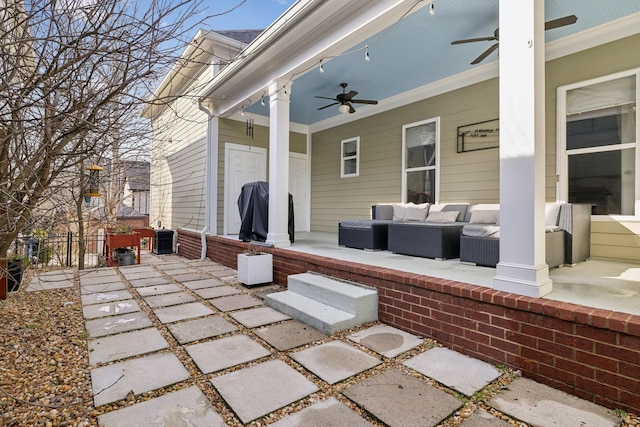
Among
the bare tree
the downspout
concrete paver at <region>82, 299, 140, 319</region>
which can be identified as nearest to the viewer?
the bare tree

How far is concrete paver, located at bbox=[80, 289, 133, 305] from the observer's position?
3.76 metres

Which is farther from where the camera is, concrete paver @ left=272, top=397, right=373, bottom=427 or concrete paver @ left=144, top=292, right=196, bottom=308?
concrete paver @ left=144, top=292, right=196, bottom=308

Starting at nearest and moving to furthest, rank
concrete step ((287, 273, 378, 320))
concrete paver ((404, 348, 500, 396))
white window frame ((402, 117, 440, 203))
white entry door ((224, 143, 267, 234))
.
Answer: concrete paver ((404, 348, 500, 396)) < concrete step ((287, 273, 378, 320)) < white window frame ((402, 117, 440, 203)) < white entry door ((224, 143, 267, 234))

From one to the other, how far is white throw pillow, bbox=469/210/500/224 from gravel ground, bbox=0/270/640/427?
7.86ft

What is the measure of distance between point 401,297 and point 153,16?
2.69m

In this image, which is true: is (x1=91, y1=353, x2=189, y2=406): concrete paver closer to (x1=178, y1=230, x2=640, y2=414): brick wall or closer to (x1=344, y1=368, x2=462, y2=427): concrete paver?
(x1=344, y1=368, x2=462, y2=427): concrete paver

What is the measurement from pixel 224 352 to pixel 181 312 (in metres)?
1.17

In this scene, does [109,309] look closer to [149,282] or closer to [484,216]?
[149,282]

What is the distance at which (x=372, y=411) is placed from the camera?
1768mm

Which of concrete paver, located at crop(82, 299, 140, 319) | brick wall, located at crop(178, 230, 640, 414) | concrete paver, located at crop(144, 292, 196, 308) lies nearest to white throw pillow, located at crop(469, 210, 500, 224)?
brick wall, located at crop(178, 230, 640, 414)

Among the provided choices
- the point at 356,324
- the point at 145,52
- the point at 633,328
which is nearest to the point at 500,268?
the point at 633,328

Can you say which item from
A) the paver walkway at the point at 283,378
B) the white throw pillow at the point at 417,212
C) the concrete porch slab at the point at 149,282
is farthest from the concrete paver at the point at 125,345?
the white throw pillow at the point at 417,212

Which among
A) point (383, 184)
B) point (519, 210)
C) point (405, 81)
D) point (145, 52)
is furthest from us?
point (383, 184)

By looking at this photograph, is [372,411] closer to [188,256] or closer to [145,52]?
[145,52]
